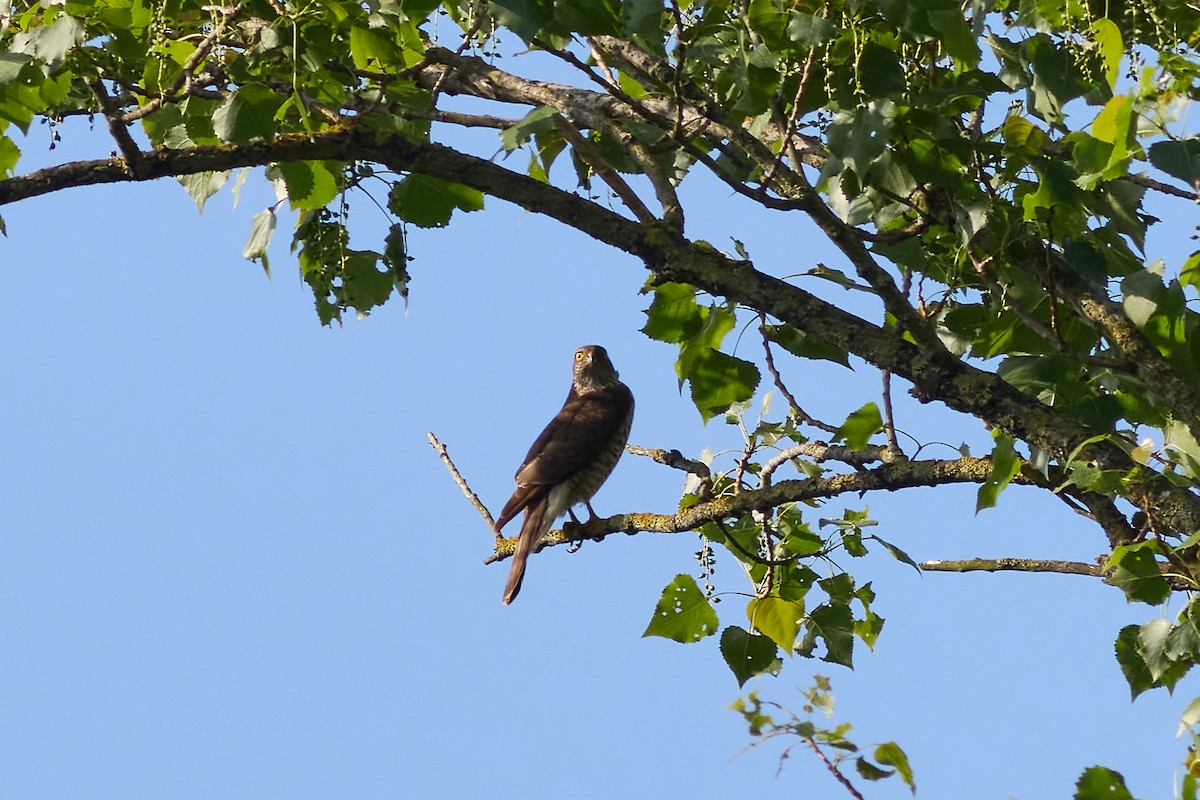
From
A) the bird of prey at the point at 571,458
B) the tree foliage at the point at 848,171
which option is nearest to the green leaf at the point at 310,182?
the tree foliage at the point at 848,171

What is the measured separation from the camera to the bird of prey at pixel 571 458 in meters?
6.95

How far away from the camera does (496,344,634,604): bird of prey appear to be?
6949mm

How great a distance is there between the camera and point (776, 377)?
4.11m

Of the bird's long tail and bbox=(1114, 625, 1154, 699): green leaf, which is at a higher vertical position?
the bird's long tail

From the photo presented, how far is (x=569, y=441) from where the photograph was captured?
7.89 metres

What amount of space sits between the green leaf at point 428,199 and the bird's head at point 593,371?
4.90 metres

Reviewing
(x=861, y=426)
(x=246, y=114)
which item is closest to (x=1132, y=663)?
(x=861, y=426)

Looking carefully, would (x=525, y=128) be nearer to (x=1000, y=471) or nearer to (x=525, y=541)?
(x=1000, y=471)

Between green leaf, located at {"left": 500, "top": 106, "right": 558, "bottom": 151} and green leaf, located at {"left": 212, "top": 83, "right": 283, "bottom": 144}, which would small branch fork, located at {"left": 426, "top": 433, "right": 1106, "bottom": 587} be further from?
green leaf, located at {"left": 212, "top": 83, "right": 283, "bottom": 144}

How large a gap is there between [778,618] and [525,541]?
7.76 feet

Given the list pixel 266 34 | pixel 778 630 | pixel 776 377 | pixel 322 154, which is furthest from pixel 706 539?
pixel 266 34

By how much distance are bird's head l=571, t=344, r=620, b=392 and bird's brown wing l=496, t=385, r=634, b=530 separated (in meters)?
0.21

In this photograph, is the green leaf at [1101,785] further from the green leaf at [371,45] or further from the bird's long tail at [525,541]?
the bird's long tail at [525,541]

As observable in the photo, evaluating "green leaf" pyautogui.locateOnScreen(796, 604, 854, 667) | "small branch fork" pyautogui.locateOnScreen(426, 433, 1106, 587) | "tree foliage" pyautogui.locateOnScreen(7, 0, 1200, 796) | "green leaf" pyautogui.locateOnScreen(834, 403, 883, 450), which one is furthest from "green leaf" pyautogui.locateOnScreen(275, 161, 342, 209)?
"green leaf" pyautogui.locateOnScreen(796, 604, 854, 667)
